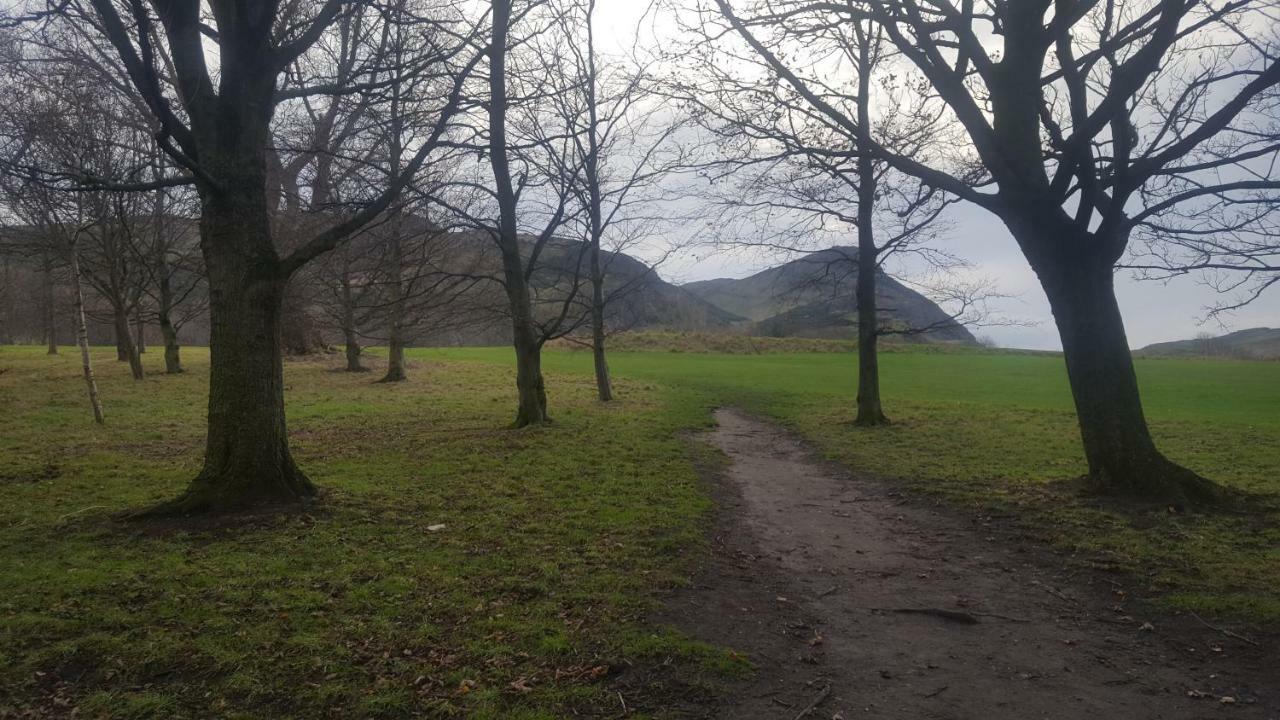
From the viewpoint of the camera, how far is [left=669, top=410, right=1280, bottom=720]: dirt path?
3686 mm

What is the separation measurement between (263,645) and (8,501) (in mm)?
5310

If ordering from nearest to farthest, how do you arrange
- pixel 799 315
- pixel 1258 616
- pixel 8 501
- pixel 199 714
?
pixel 199 714, pixel 1258 616, pixel 8 501, pixel 799 315

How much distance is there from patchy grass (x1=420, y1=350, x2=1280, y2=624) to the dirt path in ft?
2.05

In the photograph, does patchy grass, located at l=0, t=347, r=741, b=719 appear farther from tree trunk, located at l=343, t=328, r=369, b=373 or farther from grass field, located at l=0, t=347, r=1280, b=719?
tree trunk, located at l=343, t=328, r=369, b=373

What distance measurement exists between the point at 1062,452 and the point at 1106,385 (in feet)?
17.9

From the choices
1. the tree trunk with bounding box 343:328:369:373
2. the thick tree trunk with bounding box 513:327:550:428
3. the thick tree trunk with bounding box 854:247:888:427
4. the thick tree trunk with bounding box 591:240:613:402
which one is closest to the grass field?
the thick tree trunk with bounding box 513:327:550:428

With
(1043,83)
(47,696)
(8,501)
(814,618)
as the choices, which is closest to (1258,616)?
(814,618)

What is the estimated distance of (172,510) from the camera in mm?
6738

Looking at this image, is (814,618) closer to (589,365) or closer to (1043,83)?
(1043,83)

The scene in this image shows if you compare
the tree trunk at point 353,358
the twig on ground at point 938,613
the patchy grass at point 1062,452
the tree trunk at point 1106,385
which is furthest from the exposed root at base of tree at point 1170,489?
the tree trunk at point 353,358

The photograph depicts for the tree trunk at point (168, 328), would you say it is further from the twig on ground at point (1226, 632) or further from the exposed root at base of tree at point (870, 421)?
the twig on ground at point (1226, 632)

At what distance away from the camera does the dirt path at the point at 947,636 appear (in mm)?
3686

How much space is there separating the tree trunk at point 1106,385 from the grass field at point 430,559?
21.1 inches

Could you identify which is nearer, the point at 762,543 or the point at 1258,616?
the point at 1258,616
